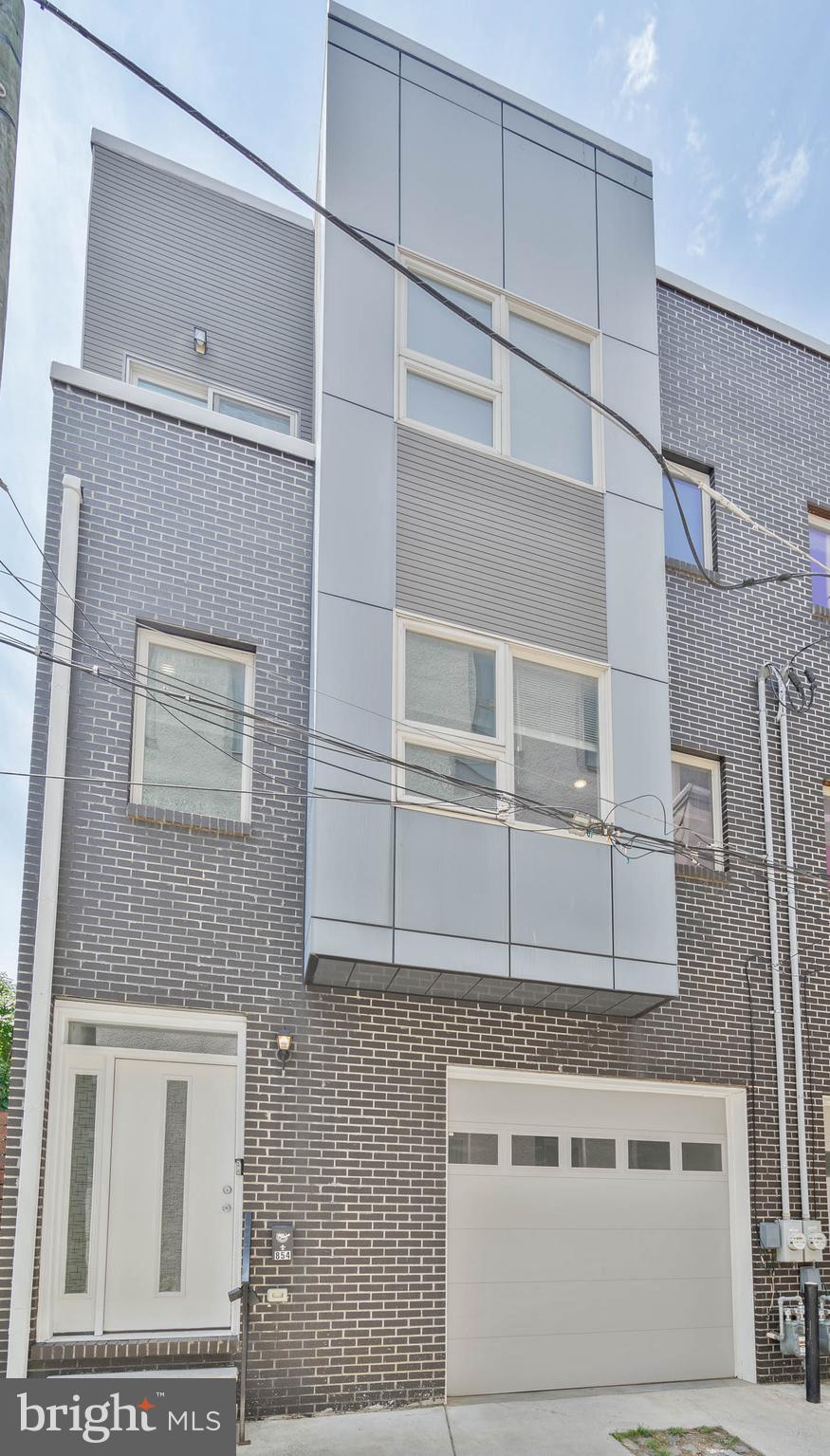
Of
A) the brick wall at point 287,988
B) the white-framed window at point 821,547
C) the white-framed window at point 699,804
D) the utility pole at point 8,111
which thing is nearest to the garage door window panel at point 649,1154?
the brick wall at point 287,988

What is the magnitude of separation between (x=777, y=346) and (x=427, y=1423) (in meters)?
11.1

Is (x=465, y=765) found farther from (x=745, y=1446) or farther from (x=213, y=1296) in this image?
(x=745, y=1446)

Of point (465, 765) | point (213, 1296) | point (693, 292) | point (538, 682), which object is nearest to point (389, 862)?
point (465, 765)

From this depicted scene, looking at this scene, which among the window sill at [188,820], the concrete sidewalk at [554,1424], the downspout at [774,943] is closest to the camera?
the concrete sidewalk at [554,1424]

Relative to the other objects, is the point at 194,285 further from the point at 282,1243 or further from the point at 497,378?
the point at 282,1243

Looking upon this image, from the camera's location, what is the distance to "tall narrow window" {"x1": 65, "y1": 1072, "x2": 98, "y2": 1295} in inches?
301

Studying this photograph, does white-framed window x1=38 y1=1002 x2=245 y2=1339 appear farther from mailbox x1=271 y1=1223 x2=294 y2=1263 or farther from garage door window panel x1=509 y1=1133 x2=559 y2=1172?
garage door window panel x1=509 y1=1133 x2=559 y2=1172

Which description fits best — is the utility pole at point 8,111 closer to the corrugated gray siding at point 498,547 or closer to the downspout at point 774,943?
the corrugated gray siding at point 498,547

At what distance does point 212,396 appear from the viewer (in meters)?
11.2

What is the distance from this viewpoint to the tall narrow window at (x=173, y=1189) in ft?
26.0

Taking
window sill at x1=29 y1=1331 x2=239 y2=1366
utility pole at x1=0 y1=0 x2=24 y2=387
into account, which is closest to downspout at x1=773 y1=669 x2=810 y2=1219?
window sill at x1=29 y1=1331 x2=239 y2=1366

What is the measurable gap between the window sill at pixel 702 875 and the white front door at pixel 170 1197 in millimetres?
4406

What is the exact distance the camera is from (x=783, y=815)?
11312 mm

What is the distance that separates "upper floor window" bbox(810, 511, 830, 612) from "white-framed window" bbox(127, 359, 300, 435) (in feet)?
18.7
